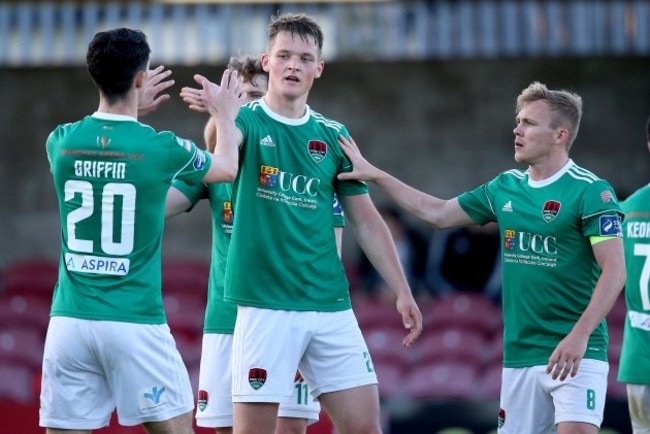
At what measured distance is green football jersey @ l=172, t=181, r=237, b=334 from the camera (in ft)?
21.1

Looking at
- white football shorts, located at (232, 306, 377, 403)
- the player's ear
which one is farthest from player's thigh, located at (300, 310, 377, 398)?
the player's ear

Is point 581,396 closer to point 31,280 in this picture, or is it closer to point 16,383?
point 16,383

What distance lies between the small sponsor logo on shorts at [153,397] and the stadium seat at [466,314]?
260 inches

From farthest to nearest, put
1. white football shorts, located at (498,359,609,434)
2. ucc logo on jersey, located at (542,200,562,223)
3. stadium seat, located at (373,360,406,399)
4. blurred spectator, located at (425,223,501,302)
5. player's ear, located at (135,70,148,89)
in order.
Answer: blurred spectator, located at (425,223,501,302)
stadium seat, located at (373,360,406,399)
ucc logo on jersey, located at (542,200,562,223)
white football shorts, located at (498,359,609,434)
player's ear, located at (135,70,148,89)

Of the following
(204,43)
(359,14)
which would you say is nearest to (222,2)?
(204,43)

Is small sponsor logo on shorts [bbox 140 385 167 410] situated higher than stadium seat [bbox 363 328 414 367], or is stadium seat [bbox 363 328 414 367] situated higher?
stadium seat [bbox 363 328 414 367]

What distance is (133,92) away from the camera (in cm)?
532

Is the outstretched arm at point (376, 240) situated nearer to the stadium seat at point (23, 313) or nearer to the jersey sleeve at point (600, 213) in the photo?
the jersey sleeve at point (600, 213)

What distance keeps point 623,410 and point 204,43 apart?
574 centimetres

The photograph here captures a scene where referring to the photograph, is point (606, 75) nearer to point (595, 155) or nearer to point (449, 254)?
point (595, 155)

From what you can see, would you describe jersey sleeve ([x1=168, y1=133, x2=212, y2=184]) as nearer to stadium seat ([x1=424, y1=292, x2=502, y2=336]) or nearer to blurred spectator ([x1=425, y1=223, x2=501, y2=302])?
stadium seat ([x1=424, y1=292, x2=502, y2=336])

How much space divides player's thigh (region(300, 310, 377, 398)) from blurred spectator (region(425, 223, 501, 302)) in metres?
6.39

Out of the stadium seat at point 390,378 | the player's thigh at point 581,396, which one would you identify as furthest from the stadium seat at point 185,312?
the player's thigh at point 581,396

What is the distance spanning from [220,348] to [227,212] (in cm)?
69
